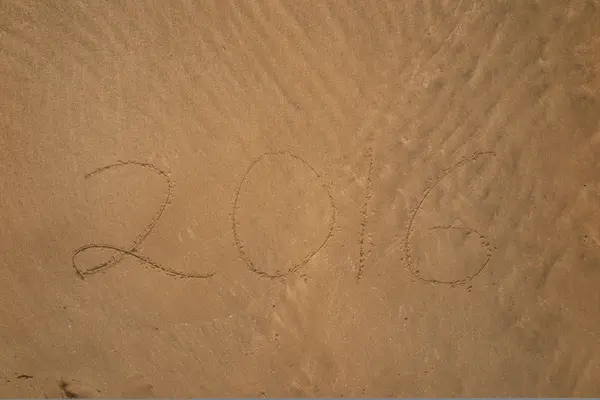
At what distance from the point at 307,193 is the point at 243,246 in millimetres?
385

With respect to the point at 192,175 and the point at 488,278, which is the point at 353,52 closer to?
the point at 192,175

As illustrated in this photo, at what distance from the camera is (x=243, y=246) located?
2.82 meters

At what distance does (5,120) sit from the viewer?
2830 millimetres

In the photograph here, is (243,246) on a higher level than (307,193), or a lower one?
lower

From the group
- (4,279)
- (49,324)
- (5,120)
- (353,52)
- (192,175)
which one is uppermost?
(353,52)

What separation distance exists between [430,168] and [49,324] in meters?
1.88

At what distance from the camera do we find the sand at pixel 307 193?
109 inches

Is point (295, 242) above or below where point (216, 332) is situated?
above

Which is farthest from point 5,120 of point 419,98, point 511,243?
point 511,243

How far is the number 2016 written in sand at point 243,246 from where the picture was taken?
2793 mm

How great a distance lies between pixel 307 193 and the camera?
112 inches

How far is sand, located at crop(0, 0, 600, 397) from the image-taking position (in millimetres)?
2770

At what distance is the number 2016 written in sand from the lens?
2.79 metres

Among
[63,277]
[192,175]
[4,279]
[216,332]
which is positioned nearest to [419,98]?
[192,175]
